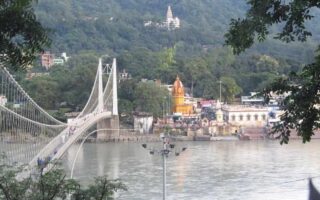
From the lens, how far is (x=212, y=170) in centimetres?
1150

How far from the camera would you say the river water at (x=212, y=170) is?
8766 millimetres

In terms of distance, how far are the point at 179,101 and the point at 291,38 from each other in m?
20.6

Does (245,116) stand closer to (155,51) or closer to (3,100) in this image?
(155,51)

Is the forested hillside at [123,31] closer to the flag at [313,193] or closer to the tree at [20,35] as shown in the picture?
the tree at [20,35]

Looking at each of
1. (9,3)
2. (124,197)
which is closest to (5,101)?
(124,197)

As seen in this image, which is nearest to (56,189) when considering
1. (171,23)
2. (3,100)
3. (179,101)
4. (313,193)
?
(313,193)

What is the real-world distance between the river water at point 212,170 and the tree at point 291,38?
18.5 ft

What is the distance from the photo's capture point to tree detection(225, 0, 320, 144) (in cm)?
169

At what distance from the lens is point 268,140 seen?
19500 millimetres

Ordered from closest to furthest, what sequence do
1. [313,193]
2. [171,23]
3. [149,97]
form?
[313,193]
[149,97]
[171,23]

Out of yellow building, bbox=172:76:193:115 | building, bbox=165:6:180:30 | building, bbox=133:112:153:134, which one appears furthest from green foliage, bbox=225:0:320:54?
building, bbox=165:6:180:30

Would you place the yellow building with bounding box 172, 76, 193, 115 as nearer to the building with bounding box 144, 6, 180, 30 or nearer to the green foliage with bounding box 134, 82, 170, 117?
the green foliage with bounding box 134, 82, 170, 117

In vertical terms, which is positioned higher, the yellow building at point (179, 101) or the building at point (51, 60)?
the building at point (51, 60)

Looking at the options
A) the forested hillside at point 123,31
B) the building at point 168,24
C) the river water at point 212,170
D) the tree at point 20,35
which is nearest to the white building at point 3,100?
the river water at point 212,170
